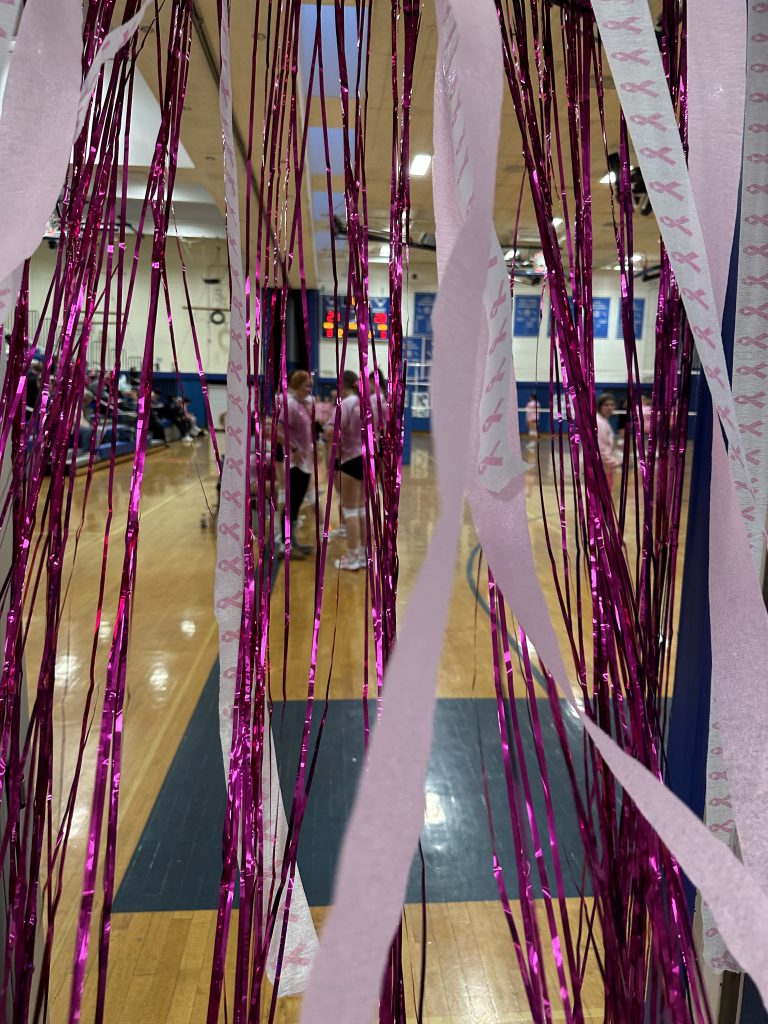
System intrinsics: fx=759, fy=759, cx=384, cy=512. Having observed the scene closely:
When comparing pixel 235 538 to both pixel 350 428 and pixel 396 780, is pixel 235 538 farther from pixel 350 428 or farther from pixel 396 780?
pixel 350 428

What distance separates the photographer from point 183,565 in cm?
430

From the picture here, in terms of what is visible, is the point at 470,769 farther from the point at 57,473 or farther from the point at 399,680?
the point at 399,680

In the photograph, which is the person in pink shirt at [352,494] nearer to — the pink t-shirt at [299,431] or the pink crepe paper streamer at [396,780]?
the pink t-shirt at [299,431]

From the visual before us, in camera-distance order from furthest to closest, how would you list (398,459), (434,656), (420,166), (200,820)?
(420,166) → (200,820) → (398,459) → (434,656)

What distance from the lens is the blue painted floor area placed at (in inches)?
60.1

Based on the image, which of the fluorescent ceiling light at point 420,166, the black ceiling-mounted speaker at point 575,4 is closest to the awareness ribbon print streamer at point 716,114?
the black ceiling-mounted speaker at point 575,4

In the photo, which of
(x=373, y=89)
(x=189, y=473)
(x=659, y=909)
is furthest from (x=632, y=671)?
(x=189, y=473)

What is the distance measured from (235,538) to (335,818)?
1.50m

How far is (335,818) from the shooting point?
176cm

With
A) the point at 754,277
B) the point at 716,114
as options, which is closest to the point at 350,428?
the point at 754,277

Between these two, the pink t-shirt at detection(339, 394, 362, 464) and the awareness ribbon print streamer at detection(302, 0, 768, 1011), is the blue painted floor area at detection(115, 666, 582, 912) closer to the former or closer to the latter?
the awareness ribbon print streamer at detection(302, 0, 768, 1011)

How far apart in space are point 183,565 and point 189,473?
15.6 ft

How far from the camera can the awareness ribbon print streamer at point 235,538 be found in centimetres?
41

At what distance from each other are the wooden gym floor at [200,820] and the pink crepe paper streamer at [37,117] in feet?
0.58
